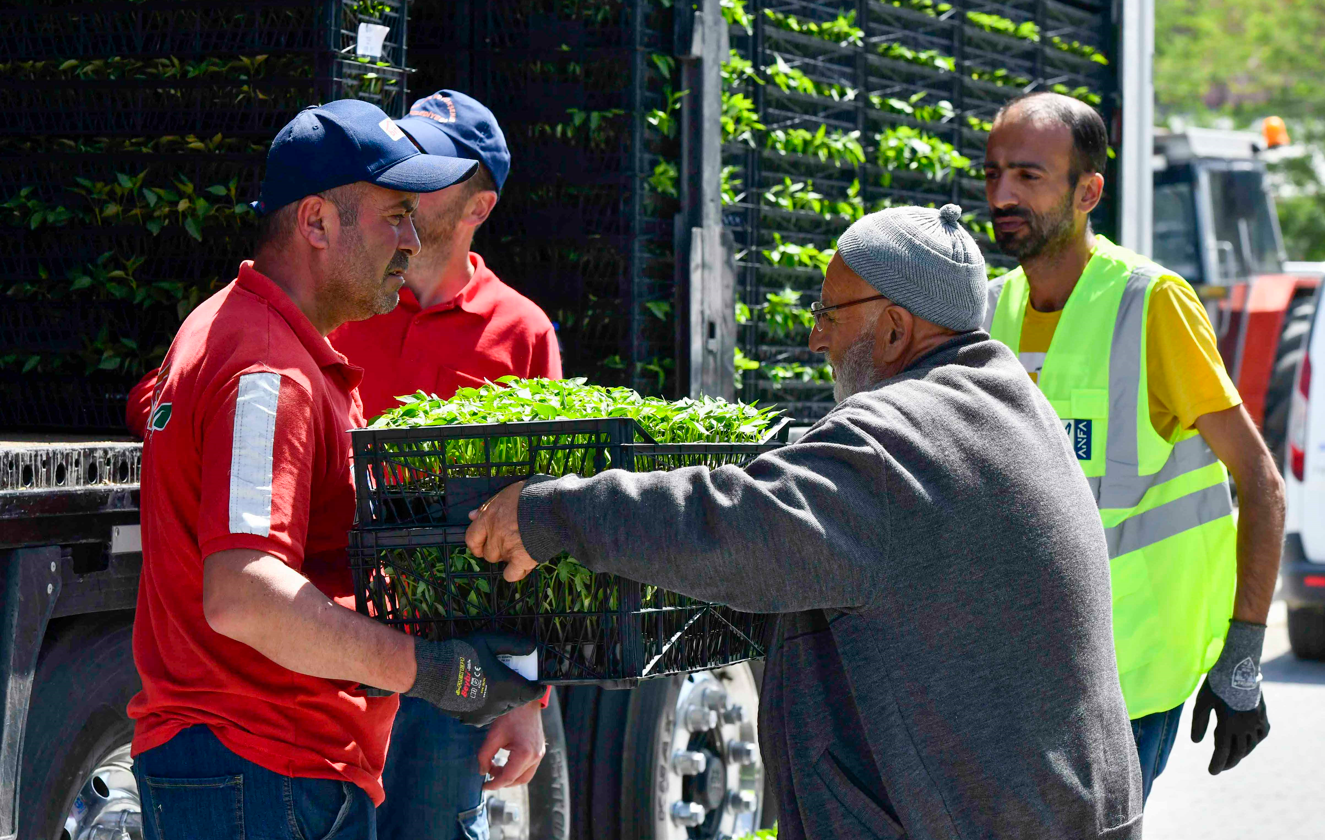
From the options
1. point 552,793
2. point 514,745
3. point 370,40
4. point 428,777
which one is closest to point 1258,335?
point 552,793

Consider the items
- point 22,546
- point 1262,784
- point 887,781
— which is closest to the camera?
point 887,781

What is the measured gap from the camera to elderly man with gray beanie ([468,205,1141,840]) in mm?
2520

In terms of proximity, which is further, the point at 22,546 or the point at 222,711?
the point at 22,546

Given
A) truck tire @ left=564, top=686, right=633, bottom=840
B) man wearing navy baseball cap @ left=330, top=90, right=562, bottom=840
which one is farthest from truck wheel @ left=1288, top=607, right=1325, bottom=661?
man wearing navy baseball cap @ left=330, top=90, right=562, bottom=840

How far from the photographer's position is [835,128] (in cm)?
605

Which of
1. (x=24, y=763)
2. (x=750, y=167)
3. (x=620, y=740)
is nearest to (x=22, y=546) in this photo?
(x=24, y=763)

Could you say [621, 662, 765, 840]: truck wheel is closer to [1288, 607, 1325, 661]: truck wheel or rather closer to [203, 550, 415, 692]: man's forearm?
[203, 550, 415, 692]: man's forearm

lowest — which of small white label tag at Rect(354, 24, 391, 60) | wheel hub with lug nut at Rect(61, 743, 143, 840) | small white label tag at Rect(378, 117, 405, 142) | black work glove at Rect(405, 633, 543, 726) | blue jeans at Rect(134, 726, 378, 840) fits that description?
wheel hub with lug nut at Rect(61, 743, 143, 840)

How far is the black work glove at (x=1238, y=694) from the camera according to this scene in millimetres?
3818

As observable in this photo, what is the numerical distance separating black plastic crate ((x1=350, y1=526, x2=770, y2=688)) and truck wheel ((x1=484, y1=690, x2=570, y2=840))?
212 cm

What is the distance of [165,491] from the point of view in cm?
270

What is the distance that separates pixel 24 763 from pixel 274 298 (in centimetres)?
126

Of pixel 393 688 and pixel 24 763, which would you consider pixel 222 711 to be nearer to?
pixel 393 688

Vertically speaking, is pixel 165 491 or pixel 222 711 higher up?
pixel 165 491
